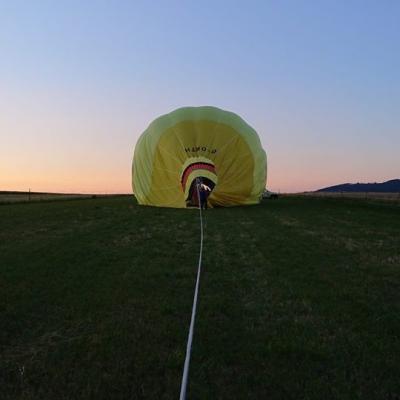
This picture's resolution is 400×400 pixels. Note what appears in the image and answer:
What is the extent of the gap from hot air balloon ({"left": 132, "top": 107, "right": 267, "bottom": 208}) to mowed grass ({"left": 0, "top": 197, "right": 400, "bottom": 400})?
32.2ft

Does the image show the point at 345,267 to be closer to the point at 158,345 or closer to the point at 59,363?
the point at 158,345

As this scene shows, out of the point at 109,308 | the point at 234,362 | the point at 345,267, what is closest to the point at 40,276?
the point at 109,308

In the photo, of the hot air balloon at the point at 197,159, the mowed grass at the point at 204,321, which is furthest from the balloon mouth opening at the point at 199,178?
the mowed grass at the point at 204,321

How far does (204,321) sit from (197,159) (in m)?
14.1

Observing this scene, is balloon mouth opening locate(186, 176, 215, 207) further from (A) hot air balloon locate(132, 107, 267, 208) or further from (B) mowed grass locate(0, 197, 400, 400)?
(B) mowed grass locate(0, 197, 400, 400)

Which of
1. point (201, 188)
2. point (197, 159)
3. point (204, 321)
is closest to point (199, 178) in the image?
point (201, 188)

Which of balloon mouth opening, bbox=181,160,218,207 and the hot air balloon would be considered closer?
balloon mouth opening, bbox=181,160,218,207

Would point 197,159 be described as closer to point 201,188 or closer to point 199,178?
point 199,178

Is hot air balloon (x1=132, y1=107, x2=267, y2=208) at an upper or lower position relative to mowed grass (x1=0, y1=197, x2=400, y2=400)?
upper

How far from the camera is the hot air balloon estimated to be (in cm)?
1845

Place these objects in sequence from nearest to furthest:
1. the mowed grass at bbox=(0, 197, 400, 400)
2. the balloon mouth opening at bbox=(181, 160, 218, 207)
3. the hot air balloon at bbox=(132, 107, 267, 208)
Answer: the mowed grass at bbox=(0, 197, 400, 400) → the balloon mouth opening at bbox=(181, 160, 218, 207) → the hot air balloon at bbox=(132, 107, 267, 208)

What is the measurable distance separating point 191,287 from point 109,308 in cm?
113

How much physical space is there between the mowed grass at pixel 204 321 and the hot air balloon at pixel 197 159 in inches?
386

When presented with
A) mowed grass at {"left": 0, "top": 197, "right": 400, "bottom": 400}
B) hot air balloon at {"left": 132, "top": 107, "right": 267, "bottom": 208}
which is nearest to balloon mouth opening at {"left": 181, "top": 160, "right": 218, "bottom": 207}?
hot air balloon at {"left": 132, "top": 107, "right": 267, "bottom": 208}
